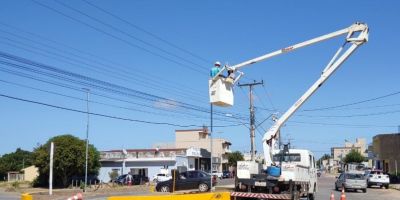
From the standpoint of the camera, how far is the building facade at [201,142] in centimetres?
11873

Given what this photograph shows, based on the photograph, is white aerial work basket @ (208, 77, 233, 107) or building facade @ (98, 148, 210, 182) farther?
building facade @ (98, 148, 210, 182)

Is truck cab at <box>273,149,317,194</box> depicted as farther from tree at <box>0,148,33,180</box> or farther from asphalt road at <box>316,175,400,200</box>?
tree at <box>0,148,33,180</box>

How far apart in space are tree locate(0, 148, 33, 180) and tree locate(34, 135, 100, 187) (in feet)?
174

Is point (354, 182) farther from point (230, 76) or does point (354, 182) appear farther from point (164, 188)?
point (230, 76)

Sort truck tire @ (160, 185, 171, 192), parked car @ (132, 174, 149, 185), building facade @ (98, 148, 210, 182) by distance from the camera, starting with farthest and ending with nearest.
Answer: building facade @ (98, 148, 210, 182) → parked car @ (132, 174, 149, 185) → truck tire @ (160, 185, 171, 192)

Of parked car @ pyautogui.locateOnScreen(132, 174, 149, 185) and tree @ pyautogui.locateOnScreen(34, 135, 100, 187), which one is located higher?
tree @ pyautogui.locateOnScreen(34, 135, 100, 187)

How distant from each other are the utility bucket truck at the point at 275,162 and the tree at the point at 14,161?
105 m

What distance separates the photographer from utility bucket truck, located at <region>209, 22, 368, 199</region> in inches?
761

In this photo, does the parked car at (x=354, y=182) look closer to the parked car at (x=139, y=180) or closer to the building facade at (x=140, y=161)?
the parked car at (x=139, y=180)

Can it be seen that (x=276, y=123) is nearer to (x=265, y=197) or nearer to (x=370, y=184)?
(x=265, y=197)

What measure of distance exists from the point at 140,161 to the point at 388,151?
35.0 metres

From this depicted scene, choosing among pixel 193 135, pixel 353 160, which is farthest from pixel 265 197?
pixel 353 160

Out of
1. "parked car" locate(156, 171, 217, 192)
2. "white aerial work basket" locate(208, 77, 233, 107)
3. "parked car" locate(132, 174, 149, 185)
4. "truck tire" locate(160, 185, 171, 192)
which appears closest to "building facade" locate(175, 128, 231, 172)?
"parked car" locate(132, 174, 149, 185)

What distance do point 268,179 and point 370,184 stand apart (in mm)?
36455
